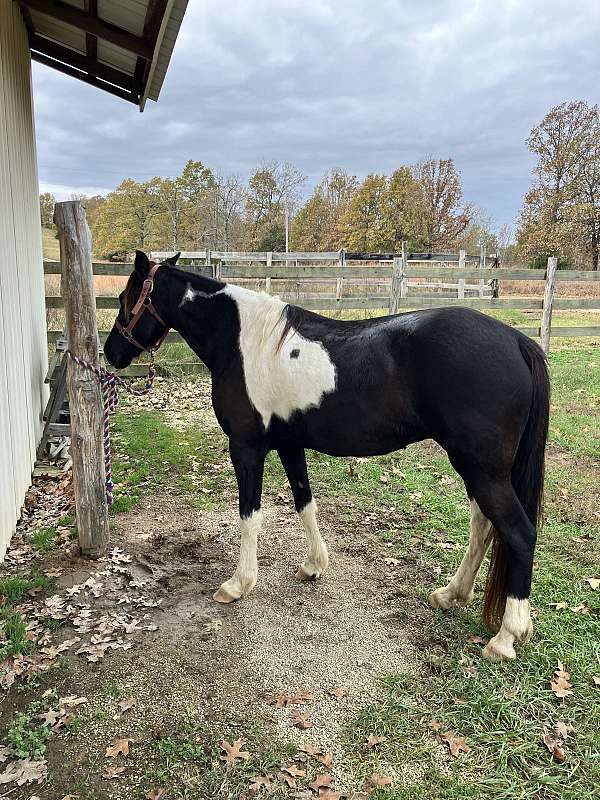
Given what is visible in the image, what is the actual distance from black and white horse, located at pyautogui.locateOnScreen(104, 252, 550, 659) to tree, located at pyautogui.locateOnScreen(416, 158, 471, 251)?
30712 mm

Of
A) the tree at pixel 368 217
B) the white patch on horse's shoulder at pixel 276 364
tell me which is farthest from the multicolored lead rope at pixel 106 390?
the tree at pixel 368 217

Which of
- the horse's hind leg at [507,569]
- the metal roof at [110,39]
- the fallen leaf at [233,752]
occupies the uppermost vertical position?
the metal roof at [110,39]

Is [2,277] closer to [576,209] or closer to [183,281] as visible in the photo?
[183,281]

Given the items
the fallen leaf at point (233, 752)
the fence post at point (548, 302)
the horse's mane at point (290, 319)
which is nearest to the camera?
the fallen leaf at point (233, 752)

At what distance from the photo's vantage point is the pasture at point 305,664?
221cm

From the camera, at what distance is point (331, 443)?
3.15m

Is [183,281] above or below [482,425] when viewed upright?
above

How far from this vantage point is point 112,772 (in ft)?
7.19

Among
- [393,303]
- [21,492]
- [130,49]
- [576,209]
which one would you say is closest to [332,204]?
[576,209]

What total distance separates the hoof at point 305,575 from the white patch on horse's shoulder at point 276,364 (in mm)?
1132

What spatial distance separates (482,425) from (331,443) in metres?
0.88

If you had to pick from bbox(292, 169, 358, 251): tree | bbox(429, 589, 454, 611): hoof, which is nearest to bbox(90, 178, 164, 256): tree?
bbox(292, 169, 358, 251): tree

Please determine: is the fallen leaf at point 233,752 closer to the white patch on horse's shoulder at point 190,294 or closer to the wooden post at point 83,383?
the wooden post at point 83,383

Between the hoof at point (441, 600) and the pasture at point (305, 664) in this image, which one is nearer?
the pasture at point (305, 664)
